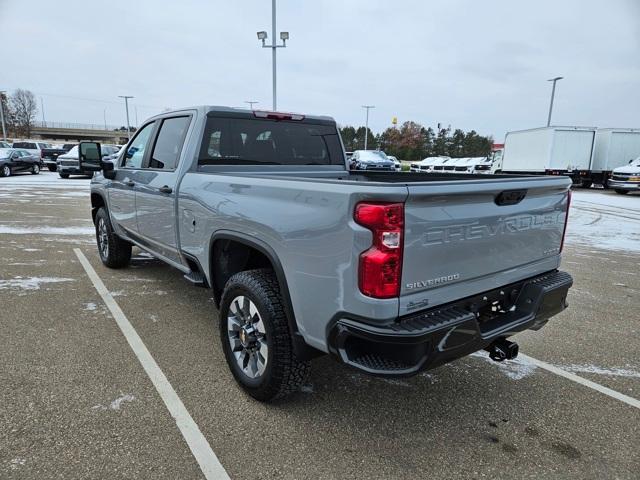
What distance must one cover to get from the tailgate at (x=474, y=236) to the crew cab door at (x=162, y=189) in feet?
7.78

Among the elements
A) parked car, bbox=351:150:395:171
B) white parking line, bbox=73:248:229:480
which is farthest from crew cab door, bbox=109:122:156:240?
parked car, bbox=351:150:395:171

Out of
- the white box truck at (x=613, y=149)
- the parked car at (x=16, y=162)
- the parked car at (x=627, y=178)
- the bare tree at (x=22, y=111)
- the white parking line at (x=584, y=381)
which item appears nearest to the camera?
the white parking line at (x=584, y=381)

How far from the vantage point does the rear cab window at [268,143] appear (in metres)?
3.87

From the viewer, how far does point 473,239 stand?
7.93ft

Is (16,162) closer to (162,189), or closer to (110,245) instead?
(110,245)

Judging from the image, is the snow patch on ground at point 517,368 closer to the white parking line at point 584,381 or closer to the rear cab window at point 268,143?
the white parking line at point 584,381

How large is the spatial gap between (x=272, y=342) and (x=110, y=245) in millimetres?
3937

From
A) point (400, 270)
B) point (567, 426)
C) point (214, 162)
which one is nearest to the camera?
point (400, 270)

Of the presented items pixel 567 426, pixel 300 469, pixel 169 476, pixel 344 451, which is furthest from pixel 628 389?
pixel 169 476

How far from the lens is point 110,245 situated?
5.77 metres

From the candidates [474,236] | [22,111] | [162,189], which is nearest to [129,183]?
[162,189]

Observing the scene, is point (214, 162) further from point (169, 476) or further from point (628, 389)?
point (628, 389)

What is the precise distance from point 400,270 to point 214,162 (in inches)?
89.3

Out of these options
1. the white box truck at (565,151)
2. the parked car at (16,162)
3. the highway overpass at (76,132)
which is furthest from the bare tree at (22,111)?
the white box truck at (565,151)
